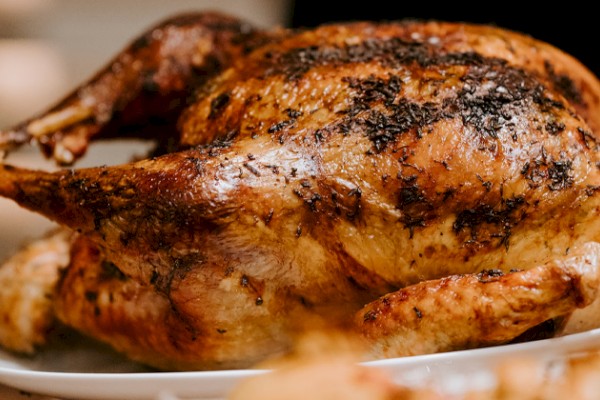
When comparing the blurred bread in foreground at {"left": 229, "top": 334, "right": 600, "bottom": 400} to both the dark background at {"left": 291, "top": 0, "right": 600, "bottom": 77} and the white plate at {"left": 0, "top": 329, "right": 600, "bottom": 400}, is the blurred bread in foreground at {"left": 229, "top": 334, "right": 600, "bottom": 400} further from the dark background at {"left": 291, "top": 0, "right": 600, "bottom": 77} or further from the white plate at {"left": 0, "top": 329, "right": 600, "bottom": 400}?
the dark background at {"left": 291, "top": 0, "right": 600, "bottom": 77}

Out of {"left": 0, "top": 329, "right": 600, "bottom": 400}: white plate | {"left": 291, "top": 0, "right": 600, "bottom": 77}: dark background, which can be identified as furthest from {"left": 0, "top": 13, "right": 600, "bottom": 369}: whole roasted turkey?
{"left": 291, "top": 0, "right": 600, "bottom": 77}: dark background

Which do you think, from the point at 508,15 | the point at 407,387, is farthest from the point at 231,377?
the point at 508,15

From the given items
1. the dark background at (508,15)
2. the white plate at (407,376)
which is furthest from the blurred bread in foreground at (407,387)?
the dark background at (508,15)

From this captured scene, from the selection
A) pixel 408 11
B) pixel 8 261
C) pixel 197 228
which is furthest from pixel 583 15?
pixel 8 261

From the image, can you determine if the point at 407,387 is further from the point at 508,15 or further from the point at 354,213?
the point at 508,15

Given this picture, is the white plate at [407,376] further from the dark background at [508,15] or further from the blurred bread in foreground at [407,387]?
the dark background at [508,15]

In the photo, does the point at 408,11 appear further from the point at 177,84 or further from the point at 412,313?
the point at 412,313
